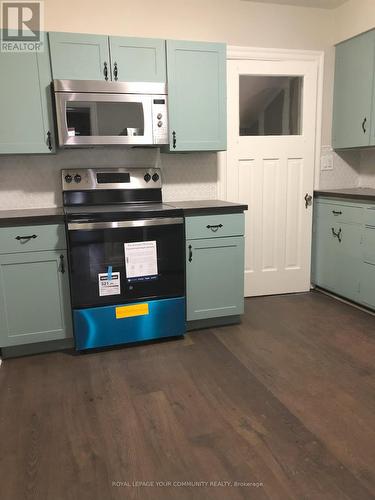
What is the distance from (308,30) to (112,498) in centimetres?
371

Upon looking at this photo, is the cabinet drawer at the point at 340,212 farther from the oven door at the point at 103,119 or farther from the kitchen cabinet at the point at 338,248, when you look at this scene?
the oven door at the point at 103,119

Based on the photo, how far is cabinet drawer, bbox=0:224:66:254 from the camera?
97.6 inches

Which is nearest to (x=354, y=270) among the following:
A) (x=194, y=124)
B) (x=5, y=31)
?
(x=194, y=124)

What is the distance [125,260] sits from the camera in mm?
2633

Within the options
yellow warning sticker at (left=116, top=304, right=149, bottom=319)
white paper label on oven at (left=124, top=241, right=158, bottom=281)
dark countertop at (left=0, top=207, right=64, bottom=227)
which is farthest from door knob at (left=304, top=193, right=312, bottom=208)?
dark countertop at (left=0, top=207, right=64, bottom=227)

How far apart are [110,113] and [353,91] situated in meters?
2.09

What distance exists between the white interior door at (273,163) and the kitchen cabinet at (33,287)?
5.33ft

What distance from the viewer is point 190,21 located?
3.20 m

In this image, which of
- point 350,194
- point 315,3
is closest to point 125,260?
point 350,194

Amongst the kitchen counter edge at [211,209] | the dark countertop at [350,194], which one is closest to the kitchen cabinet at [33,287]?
the kitchen counter edge at [211,209]

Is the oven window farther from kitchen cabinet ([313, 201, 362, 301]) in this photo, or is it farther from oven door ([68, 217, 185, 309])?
kitchen cabinet ([313, 201, 362, 301])

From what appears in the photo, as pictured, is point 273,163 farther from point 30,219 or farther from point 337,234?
point 30,219

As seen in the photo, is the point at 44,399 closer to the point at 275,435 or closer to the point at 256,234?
the point at 275,435

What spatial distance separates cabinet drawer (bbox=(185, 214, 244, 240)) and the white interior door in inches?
25.5
